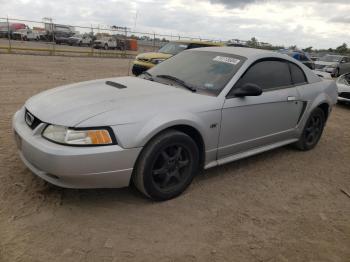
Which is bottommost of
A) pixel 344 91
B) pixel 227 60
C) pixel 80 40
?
pixel 80 40

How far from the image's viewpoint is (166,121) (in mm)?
3221

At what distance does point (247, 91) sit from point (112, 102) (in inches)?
58.7

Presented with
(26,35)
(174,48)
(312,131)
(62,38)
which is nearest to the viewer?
(312,131)

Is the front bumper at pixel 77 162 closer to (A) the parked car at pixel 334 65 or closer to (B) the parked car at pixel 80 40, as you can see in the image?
(A) the parked car at pixel 334 65

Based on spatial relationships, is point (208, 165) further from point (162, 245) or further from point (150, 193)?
point (162, 245)

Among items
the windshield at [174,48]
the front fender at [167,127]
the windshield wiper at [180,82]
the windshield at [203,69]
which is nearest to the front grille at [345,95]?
the windshield at [174,48]

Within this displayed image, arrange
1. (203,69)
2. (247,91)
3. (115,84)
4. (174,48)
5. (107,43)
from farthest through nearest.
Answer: (107,43) → (174,48) → (203,69) → (115,84) → (247,91)

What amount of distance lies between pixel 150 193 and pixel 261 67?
86.3 inches

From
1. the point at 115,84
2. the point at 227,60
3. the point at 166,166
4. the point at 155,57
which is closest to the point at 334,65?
the point at 155,57

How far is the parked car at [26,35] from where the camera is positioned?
31266mm

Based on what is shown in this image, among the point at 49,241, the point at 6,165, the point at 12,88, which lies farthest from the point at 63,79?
the point at 49,241

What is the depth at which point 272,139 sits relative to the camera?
181 inches

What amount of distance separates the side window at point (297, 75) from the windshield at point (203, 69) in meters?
1.11

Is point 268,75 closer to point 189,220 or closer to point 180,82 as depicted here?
point 180,82
